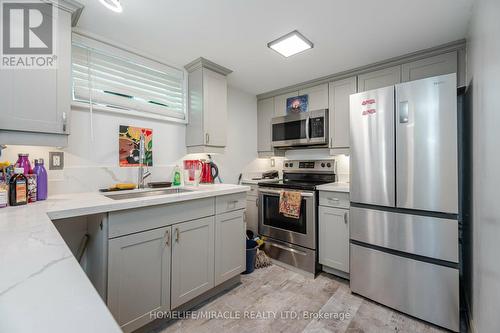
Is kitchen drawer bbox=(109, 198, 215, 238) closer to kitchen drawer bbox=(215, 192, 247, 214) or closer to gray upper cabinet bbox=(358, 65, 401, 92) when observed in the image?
kitchen drawer bbox=(215, 192, 247, 214)

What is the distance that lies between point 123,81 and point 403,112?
2440 mm

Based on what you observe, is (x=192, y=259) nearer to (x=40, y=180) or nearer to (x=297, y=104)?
(x=40, y=180)

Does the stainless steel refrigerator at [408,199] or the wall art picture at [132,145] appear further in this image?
the wall art picture at [132,145]

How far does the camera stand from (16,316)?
381 mm

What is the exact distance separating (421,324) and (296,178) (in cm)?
193

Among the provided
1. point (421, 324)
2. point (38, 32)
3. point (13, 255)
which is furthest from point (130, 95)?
point (421, 324)

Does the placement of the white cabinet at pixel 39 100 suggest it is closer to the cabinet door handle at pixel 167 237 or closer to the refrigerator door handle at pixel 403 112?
the cabinet door handle at pixel 167 237

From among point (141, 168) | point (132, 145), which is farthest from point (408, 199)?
point (132, 145)

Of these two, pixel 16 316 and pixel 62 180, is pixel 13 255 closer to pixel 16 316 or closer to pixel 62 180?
pixel 16 316

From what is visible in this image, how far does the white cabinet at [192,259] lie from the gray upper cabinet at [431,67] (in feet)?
7.83

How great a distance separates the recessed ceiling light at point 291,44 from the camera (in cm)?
186

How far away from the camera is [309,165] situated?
3.04 meters

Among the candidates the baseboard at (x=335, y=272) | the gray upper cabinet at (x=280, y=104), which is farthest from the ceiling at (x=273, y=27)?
the baseboard at (x=335, y=272)

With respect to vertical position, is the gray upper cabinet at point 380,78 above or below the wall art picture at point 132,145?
above
